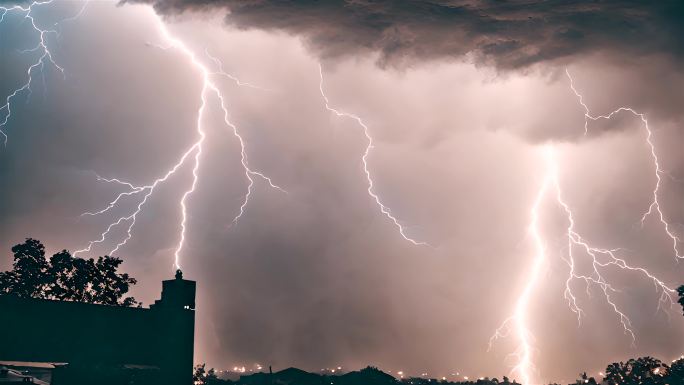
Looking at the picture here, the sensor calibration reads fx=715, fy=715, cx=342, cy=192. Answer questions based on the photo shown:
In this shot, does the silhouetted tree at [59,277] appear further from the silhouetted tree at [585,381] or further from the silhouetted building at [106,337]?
the silhouetted tree at [585,381]

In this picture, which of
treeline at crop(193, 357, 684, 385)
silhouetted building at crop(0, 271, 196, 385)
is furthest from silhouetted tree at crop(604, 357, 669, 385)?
silhouetted building at crop(0, 271, 196, 385)

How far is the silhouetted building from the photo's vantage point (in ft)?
129

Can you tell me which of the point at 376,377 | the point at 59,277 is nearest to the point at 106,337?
the point at 59,277

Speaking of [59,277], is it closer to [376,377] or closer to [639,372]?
[376,377]

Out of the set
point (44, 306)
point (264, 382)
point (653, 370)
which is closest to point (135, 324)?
point (44, 306)

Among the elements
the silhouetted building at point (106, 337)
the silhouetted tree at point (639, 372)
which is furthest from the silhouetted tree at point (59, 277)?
the silhouetted tree at point (639, 372)

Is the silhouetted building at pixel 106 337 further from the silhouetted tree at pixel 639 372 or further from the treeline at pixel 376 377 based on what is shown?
the silhouetted tree at pixel 639 372

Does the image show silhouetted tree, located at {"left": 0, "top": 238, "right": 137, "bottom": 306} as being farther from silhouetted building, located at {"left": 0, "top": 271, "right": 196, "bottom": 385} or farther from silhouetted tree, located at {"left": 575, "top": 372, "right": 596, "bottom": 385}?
silhouetted tree, located at {"left": 575, "top": 372, "right": 596, "bottom": 385}

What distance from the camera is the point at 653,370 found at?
234ft

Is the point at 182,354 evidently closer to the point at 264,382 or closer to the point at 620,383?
the point at 264,382

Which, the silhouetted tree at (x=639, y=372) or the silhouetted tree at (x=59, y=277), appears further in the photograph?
the silhouetted tree at (x=639, y=372)

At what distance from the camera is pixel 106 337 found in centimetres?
4297

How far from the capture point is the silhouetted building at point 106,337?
129 ft

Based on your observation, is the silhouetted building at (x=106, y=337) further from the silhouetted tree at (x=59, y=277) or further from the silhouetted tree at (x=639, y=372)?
the silhouetted tree at (x=639, y=372)
